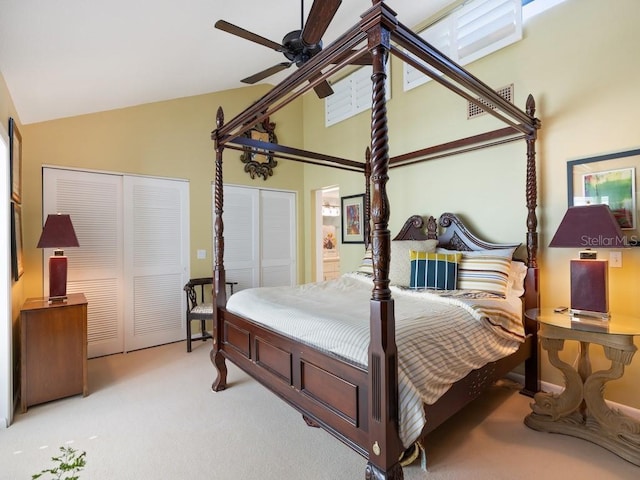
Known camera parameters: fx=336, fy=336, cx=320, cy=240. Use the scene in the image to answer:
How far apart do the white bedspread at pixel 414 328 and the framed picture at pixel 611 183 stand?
0.91 metres

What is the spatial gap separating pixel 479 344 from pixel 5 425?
3.16 metres

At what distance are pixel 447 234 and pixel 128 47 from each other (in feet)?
10.3

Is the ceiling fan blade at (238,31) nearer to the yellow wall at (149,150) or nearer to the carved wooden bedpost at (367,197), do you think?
the carved wooden bedpost at (367,197)

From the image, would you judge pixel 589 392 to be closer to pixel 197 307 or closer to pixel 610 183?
pixel 610 183

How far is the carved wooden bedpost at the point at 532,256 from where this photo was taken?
8.84 feet

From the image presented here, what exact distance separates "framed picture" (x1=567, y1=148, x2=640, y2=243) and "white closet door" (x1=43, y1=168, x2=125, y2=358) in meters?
4.34

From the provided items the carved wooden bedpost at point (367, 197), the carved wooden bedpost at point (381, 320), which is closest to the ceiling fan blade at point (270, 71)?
the carved wooden bedpost at point (381, 320)

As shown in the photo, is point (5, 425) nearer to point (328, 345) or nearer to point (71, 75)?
point (328, 345)

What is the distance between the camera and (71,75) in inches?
101

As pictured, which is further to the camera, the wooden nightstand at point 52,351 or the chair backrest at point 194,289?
the chair backrest at point 194,289

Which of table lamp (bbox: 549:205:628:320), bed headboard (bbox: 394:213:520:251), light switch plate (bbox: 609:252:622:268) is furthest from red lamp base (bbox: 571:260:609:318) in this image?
bed headboard (bbox: 394:213:520:251)

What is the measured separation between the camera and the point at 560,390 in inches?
106

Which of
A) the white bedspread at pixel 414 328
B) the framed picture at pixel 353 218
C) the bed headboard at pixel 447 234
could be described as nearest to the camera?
the white bedspread at pixel 414 328

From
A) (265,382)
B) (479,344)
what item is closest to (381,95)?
(479,344)
